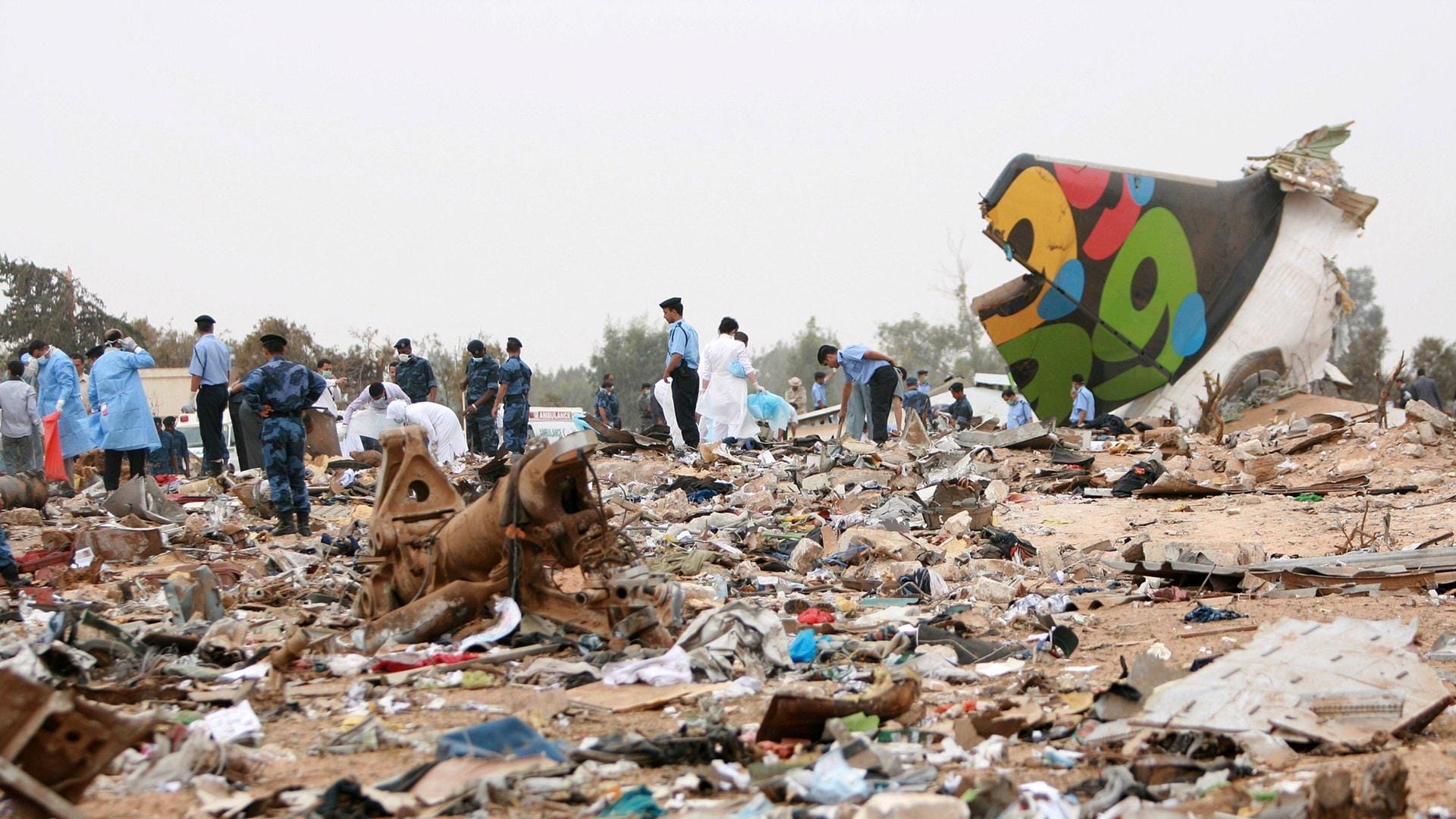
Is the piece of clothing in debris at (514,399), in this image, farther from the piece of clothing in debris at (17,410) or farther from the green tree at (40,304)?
the green tree at (40,304)

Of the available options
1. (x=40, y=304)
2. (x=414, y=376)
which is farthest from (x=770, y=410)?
(x=40, y=304)

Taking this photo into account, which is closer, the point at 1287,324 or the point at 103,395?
the point at 103,395

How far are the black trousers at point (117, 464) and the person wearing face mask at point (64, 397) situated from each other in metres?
0.53

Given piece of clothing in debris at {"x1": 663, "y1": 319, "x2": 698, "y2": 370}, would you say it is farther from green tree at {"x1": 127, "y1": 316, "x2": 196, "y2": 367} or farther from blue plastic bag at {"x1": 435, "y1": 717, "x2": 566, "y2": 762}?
green tree at {"x1": 127, "y1": 316, "x2": 196, "y2": 367}

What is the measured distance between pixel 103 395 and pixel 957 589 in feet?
26.2

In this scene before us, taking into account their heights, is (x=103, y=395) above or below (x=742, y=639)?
above

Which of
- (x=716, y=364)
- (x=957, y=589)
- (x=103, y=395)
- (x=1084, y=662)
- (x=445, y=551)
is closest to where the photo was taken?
(x=1084, y=662)

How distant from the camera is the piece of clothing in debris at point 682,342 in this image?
12.8 metres

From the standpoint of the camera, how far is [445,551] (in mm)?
4922

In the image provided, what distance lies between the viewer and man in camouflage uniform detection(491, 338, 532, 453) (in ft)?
46.2

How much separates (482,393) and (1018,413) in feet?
25.6

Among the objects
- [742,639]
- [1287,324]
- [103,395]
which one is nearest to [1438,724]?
[742,639]

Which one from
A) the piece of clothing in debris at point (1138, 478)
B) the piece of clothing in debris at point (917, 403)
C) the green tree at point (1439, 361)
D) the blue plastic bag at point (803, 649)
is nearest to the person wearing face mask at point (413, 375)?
the piece of clothing in debris at point (917, 403)

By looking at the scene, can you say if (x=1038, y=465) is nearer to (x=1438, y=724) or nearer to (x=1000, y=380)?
(x=1438, y=724)
